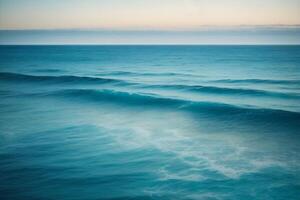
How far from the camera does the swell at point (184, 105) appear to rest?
18.5 metres

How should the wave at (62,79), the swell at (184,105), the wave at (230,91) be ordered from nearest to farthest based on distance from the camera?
1. the swell at (184,105)
2. the wave at (230,91)
3. the wave at (62,79)

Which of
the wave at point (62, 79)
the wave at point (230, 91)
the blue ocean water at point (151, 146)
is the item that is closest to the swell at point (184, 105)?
the blue ocean water at point (151, 146)

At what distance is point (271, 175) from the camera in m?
10.6

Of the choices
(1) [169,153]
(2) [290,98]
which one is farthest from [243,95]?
(1) [169,153]

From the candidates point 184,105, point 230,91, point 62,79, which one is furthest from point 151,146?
point 62,79

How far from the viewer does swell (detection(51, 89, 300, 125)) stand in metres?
18.5

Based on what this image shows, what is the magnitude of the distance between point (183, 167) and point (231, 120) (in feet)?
26.0

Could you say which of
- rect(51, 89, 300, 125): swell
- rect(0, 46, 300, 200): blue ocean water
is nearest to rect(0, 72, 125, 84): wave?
rect(51, 89, 300, 125): swell

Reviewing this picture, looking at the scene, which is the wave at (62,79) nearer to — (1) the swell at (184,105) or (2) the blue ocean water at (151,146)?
(1) the swell at (184,105)

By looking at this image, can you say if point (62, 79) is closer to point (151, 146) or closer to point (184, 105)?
point (184, 105)

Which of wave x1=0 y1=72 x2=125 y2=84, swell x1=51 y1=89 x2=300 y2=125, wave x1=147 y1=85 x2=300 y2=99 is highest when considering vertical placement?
wave x1=0 y1=72 x2=125 y2=84

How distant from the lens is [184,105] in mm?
22500

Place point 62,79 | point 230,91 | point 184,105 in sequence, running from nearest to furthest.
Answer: point 184,105 < point 230,91 < point 62,79

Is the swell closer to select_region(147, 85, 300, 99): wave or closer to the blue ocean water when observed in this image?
the blue ocean water
